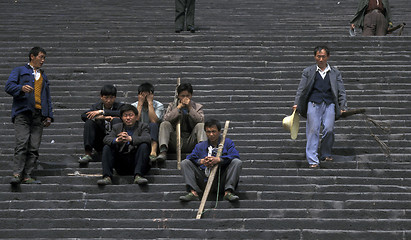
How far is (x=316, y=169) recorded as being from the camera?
10031 mm

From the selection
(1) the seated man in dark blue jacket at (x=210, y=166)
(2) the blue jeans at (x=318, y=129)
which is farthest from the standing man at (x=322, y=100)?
(1) the seated man in dark blue jacket at (x=210, y=166)

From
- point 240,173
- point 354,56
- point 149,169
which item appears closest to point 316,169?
point 240,173

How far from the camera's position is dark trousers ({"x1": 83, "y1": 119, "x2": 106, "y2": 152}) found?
10.3 meters

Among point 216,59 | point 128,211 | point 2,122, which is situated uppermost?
point 216,59

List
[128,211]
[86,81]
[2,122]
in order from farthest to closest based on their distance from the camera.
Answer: [86,81] < [2,122] < [128,211]

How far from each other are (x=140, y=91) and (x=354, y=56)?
4176 mm

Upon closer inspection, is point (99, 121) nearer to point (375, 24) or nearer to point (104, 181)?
point (104, 181)

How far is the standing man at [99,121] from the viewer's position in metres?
10.3

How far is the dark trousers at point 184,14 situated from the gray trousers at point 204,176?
19.7 feet

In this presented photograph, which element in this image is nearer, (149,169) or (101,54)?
(149,169)

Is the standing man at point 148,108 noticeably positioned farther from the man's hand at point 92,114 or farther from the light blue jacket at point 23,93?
the light blue jacket at point 23,93

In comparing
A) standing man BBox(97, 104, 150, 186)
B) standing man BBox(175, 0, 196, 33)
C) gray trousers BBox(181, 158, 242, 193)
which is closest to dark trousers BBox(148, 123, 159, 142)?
standing man BBox(97, 104, 150, 186)

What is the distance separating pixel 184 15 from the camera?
599 inches

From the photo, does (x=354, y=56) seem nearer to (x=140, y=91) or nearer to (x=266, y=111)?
(x=266, y=111)
